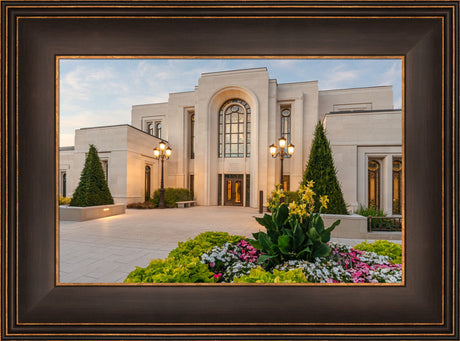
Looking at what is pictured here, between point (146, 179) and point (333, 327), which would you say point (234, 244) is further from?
point (146, 179)

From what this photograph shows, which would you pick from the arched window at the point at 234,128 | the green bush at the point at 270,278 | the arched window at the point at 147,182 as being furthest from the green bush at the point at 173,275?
the arched window at the point at 234,128

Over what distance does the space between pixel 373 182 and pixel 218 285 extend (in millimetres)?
10541

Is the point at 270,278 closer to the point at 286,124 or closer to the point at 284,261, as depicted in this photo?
the point at 284,261

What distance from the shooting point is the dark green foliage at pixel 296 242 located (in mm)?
2191

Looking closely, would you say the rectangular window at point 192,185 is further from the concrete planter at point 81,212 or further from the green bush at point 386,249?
the green bush at point 386,249

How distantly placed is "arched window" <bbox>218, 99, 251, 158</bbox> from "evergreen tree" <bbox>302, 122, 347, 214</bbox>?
11.2 metres

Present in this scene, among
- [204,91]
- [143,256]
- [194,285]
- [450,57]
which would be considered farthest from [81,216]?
[204,91]

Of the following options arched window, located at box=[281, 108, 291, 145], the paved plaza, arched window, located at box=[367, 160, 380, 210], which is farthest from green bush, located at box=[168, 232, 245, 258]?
arched window, located at box=[281, 108, 291, 145]

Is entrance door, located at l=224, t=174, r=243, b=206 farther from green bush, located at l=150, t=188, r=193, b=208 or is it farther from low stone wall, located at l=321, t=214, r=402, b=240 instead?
low stone wall, located at l=321, t=214, r=402, b=240

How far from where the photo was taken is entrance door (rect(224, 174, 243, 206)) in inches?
668

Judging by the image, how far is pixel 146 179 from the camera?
16000 mm

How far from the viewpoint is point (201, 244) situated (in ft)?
9.18

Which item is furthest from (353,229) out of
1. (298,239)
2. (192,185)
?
(192,185)

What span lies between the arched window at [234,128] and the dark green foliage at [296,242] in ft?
49.5
